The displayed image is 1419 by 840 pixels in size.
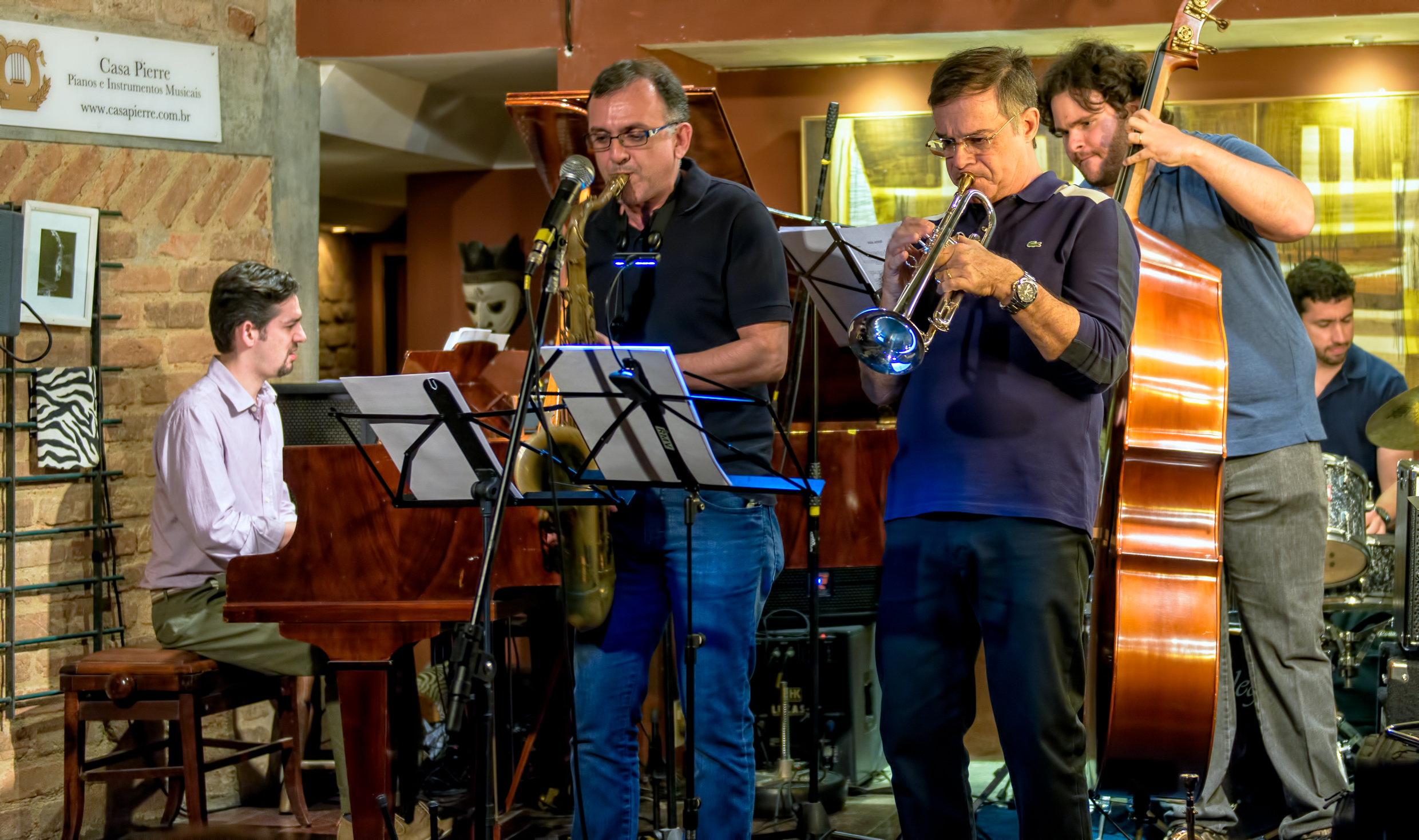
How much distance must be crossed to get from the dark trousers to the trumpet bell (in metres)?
0.30

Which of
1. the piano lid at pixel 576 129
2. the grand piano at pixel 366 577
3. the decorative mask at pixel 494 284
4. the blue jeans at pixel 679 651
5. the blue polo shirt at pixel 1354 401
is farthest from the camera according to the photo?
the decorative mask at pixel 494 284

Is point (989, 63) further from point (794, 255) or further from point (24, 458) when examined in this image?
point (24, 458)

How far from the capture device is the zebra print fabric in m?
4.48

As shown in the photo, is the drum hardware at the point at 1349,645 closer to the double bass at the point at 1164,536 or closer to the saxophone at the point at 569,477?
the double bass at the point at 1164,536

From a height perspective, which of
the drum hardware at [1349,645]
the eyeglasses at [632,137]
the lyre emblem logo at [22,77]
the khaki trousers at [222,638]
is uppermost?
the lyre emblem logo at [22,77]

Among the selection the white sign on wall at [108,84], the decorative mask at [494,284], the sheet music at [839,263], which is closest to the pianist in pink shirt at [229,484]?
the white sign on wall at [108,84]

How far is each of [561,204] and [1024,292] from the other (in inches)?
30.5

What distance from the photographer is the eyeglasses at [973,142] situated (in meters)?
2.32

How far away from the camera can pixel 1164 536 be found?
2896mm

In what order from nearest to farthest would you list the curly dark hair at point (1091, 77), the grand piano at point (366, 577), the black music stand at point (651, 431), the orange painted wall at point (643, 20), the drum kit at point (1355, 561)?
the black music stand at point (651, 431), the curly dark hair at point (1091, 77), the grand piano at point (366, 577), the drum kit at point (1355, 561), the orange painted wall at point (643, 20)

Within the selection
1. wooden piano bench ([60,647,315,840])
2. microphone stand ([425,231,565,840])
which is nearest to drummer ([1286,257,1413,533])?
microphone stand ([425,231,565,840])

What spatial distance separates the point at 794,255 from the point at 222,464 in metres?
1.91

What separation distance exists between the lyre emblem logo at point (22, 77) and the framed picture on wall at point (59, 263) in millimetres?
381

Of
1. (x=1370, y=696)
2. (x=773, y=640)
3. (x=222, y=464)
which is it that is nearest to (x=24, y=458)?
(x=222, y=464)
